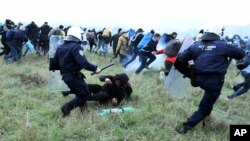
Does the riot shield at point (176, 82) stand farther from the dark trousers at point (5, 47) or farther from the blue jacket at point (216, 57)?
the dark trousers at point (5, 47)

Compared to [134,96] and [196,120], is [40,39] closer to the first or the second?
[134,96]

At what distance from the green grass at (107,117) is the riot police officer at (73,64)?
1.08ft

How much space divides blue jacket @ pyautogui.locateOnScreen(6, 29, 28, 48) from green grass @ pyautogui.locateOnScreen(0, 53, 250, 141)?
3768 mm

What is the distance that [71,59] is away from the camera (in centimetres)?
594

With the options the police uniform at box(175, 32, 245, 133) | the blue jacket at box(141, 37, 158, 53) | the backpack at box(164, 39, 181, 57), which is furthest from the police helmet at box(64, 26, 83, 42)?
the blue jacket at box(141, 37, 158, 53)

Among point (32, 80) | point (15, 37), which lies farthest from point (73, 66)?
point (15, 37)

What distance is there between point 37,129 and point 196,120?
2.39m

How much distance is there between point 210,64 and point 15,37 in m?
9.07

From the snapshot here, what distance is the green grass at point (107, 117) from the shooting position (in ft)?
18.1

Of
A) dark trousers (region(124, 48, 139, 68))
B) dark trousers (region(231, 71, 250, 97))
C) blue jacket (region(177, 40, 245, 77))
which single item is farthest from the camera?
dark trousers (region(124, 48, 139, 68))

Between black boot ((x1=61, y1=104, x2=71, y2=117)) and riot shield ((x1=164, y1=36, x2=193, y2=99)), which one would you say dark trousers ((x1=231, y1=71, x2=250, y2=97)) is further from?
black boot ((x1=61, y1=104, x2=71, y2=117))

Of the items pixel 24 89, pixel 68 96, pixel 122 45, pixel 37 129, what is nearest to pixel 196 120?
pixel 37 129

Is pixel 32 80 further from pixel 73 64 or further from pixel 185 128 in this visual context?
pixel 185 128

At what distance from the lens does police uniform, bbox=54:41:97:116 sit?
579 cm
